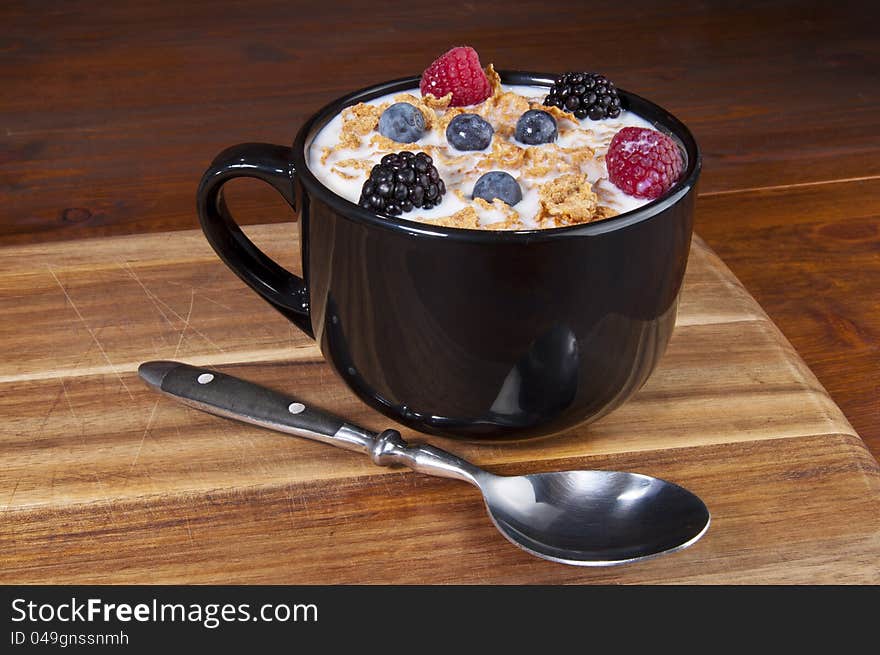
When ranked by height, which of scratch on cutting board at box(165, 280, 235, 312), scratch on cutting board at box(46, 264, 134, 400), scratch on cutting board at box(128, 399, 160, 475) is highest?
scratch on cutting board at box(128, 399, 160, 475)

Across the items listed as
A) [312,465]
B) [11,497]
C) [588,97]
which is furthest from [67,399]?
[588,97]

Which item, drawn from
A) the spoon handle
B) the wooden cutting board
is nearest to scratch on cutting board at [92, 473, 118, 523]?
the wooden cutting board

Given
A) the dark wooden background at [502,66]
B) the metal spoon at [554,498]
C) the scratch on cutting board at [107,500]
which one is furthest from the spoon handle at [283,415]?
the dark wooden background at [502,66]

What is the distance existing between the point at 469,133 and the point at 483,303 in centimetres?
20

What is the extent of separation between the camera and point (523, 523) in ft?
3.01

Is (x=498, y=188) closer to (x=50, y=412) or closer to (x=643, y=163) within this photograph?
(x=643, y=163)

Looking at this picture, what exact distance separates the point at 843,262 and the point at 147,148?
3.58ft

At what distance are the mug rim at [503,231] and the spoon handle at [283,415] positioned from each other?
0.21 m

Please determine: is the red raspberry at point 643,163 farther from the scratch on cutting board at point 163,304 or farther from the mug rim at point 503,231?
the scratch on cutting board at point 163,304

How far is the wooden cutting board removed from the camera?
899 mm

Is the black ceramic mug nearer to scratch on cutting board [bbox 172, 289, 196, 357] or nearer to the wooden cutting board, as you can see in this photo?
the wooden cutting board

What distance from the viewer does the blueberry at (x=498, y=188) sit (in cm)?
91

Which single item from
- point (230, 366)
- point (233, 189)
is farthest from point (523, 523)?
point (233, 189)

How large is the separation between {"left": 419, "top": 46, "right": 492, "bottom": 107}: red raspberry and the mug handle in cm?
16
